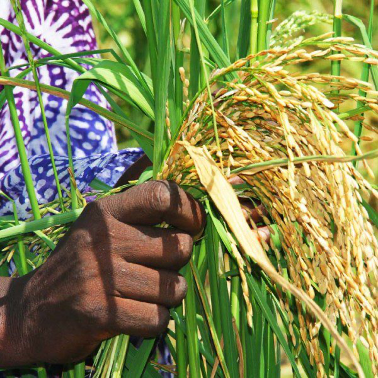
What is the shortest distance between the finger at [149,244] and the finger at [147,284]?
0.04ft

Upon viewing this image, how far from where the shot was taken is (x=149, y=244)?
73cm

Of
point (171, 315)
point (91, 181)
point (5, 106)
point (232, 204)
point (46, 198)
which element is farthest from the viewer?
point (5, 106)

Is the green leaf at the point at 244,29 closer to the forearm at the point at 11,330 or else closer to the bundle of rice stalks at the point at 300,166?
the bundle of rice stalks at the point at 300,166

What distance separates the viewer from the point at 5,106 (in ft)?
4.25

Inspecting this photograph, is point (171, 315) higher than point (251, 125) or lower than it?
lower

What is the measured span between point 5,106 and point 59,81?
12cm

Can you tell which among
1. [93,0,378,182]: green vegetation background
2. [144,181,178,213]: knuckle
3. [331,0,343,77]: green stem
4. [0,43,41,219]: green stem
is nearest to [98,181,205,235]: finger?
[144,181,178,213]: knuckle

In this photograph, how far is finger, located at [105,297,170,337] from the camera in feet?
2.40

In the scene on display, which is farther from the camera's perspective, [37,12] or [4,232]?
[37,12]

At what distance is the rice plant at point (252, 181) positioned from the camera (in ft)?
2.03

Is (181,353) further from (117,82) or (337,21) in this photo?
(337,21)

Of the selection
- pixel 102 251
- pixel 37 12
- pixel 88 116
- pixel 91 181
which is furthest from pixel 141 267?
pixel 37 12

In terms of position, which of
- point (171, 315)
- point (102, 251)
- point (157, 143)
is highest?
point (157, 143)

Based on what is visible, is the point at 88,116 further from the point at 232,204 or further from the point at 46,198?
the point at 232,204
